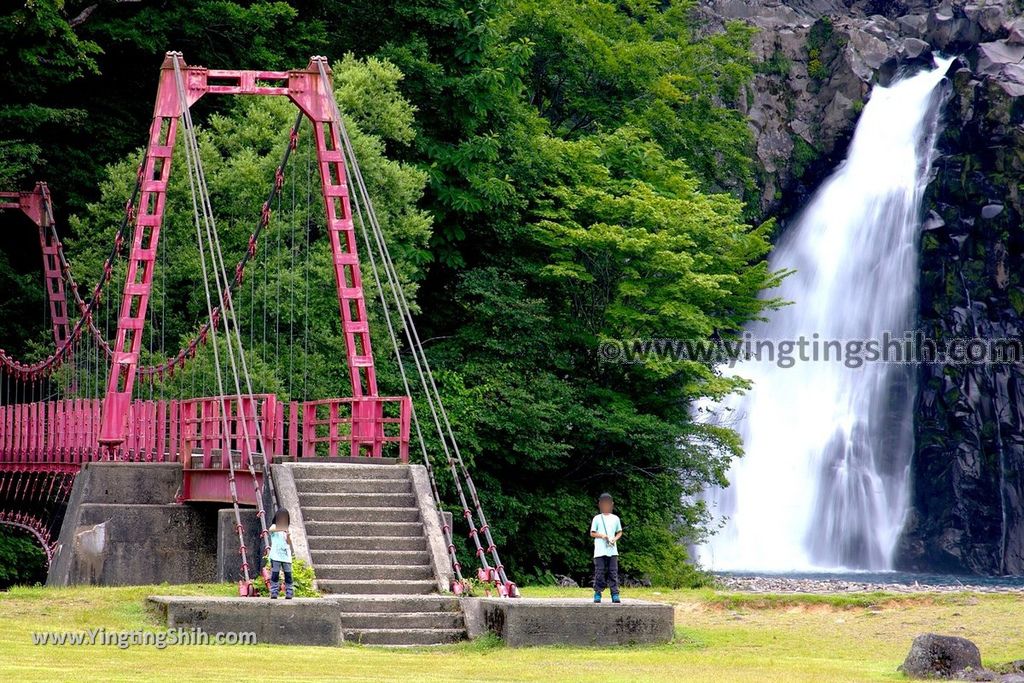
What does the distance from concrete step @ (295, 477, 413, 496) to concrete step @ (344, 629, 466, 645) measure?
2951 millimetres

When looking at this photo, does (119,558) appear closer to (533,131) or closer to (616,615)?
(616,615)

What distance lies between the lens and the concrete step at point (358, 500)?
59.6 ft

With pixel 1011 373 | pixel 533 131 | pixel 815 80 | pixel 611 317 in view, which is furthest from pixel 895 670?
pixel 815 80

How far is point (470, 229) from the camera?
114 feet

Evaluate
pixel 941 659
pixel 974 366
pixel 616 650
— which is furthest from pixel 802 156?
pixel 941 659

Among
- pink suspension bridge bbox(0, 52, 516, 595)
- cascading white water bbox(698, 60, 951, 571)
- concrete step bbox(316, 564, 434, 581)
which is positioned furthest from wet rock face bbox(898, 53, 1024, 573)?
concrete step bbox(316, 564, 434, 581)

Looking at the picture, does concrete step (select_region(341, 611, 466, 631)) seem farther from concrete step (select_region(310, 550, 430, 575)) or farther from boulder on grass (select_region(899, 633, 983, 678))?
boulder on grass (select_region(899, 633, 983, 678))

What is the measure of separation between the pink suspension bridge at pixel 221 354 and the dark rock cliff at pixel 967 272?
1972 centimetres

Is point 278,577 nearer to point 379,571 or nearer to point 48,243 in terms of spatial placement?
point 379,571

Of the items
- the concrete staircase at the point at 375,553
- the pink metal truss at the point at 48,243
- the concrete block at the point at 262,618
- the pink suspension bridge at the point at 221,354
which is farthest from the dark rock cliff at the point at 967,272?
the concrete block at the point at 262,618

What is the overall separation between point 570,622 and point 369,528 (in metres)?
3.59

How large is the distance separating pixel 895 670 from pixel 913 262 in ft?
118

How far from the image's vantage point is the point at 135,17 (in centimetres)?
3575

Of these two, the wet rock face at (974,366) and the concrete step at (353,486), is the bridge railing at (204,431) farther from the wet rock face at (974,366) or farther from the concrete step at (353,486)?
the wet rock face at (974,366)
